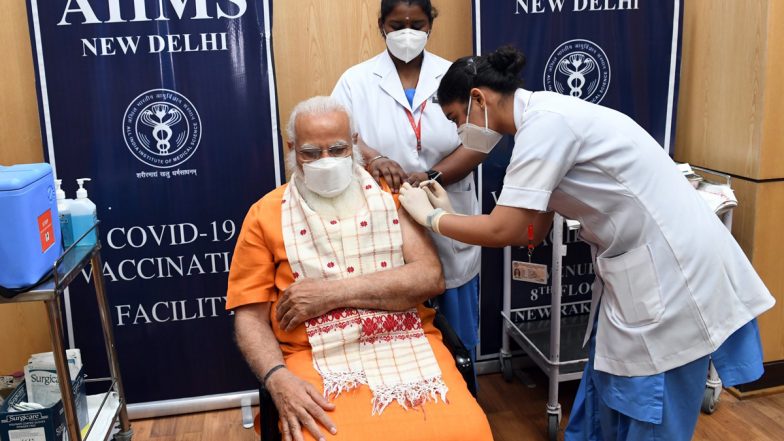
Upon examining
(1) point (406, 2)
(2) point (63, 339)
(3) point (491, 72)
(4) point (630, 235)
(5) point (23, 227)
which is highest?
(1) point (406, 2)

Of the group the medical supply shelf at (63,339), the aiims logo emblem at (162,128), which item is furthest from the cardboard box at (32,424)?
the aiims logo emblem at (162,128)

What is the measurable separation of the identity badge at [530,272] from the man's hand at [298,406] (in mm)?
1173

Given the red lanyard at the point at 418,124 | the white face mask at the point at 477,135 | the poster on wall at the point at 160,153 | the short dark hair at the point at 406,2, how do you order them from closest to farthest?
the white face mask at the point at 477,135, the short dark hair at the point at 406,2, the red lanyard at the point at 418,124, the poster on wall at the point at 160,153

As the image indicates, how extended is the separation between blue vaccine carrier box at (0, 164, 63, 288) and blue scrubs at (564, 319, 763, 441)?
1.52 meters

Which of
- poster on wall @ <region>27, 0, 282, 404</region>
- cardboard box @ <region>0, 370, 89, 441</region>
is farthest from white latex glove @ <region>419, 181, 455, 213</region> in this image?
cardboard box @ <region>0, 370, 89, 441</region>

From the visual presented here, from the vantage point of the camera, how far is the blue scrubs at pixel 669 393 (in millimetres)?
1791

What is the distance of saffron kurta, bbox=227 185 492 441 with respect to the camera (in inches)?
69.2

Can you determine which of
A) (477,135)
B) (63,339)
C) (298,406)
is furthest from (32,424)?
(477,135)

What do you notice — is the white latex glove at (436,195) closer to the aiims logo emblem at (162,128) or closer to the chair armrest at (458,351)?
the chair armrest at (458,351)

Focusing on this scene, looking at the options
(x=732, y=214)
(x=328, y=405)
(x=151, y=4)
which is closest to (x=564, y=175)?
(x=328, y=405)

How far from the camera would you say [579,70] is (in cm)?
297

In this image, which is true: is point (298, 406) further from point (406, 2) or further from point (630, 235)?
point (406, 2)

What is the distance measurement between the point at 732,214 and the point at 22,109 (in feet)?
9.79

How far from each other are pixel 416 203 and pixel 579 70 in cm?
133
